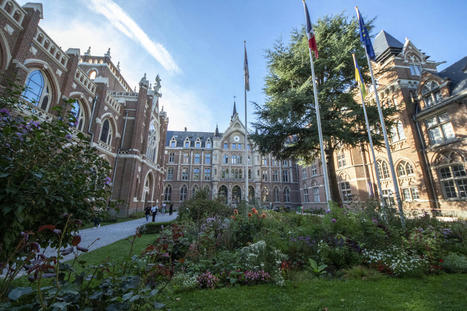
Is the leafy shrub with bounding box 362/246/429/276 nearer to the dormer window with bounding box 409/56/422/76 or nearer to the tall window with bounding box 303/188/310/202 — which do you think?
the dormer window with bounding box 409/56/422/76

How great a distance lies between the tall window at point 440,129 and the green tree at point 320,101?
7645 mm

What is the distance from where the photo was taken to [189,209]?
11969 millimetres

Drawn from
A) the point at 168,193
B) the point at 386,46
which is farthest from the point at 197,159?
the point at 386,46

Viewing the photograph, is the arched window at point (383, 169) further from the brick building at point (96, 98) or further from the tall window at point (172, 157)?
the tall window at point (172, 157)

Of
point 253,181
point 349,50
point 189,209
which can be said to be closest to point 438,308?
point 189,209

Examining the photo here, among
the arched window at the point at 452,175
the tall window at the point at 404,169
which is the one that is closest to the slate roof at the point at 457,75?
the arched window at the point at 452,175

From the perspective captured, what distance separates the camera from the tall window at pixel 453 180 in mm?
14961

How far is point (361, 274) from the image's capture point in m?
4.39

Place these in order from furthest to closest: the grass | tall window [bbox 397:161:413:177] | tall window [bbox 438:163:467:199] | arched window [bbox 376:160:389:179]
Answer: arched window [bbox 376:160:389:179] < tall window [bbox 397:161:413:177] < tall window [bbox 438:163:467:199] < the grass

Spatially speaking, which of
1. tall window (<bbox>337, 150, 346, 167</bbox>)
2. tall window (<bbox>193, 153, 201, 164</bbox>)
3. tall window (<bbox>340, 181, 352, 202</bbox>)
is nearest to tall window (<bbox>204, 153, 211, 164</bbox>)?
tall window (<bbox>193, 153, 201, 164</bbox>)

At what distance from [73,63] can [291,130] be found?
17.4m

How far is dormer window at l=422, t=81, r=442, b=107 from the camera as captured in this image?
55.0 ft

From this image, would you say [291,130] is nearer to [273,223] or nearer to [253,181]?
[273,223]

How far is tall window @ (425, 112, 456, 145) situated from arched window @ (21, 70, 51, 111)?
1203 inches
